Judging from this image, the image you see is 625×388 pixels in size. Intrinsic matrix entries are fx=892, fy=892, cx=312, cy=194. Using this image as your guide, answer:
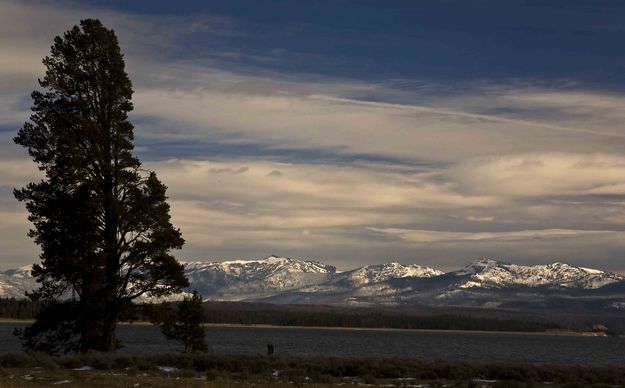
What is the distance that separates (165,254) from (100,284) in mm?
3759

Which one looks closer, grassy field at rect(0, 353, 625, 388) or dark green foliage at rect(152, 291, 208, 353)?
grassy field at rect(0, 353, 625, 388)

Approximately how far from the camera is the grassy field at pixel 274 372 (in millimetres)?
38531

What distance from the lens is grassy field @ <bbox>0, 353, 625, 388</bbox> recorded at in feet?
126

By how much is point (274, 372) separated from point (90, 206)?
12828 millimetres

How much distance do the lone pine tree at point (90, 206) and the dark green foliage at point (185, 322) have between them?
5.51 ft

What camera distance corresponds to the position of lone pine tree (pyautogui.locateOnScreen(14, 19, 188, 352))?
46.5 metres

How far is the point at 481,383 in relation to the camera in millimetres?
→ 42406

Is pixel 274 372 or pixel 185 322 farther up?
pixel 185 322

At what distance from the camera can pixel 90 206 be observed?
152 feet

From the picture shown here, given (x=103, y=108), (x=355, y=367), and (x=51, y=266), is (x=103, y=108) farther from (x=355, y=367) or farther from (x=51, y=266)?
(x=355, y=367)

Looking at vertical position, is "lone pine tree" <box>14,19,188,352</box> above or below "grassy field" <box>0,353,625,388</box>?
above

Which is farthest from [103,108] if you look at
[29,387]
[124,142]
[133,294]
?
[29,387]

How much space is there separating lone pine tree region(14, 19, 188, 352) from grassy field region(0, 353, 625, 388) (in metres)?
2.95

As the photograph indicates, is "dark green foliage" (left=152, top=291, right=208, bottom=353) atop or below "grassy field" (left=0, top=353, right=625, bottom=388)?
atop
